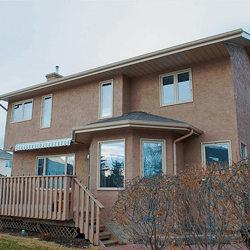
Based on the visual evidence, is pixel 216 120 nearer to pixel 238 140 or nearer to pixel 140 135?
pixel 238 140

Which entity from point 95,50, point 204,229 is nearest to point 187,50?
point 204,229

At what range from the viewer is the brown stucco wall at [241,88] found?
12211 millimetres

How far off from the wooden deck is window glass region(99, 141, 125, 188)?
1172mm

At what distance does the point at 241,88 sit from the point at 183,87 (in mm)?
2649

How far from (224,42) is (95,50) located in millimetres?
35932

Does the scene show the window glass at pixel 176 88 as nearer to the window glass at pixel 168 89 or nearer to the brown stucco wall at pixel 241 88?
the window glass at pixel 168 89

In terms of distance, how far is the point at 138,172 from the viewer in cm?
1127

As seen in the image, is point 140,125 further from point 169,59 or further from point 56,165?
point 56,165

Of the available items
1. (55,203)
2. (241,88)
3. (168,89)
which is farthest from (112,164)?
(241,88)

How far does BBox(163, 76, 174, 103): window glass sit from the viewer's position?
13555mm

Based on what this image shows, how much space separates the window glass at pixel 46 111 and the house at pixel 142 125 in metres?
1.45

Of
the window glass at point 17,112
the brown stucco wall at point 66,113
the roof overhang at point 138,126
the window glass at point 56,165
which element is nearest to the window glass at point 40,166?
the window glass at point 56,165

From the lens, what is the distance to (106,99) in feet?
49.0

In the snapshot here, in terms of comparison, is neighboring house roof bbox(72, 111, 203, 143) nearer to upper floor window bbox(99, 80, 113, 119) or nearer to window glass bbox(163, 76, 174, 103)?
window glass bbox(163, 76, 174, 103)
